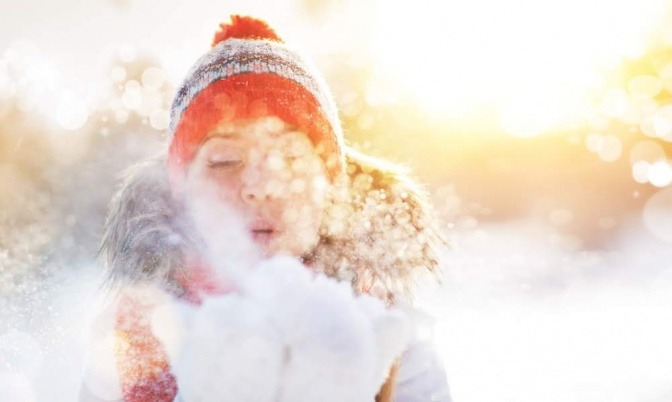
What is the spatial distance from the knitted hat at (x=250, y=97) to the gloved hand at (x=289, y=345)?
890 mm

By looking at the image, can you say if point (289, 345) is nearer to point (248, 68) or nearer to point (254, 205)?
point (254, 205)

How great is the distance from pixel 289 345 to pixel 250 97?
104cm

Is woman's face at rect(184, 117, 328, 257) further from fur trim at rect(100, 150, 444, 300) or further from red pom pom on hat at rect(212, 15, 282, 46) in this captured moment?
red pom pom on hat at rect(212, 15, 282, 46)

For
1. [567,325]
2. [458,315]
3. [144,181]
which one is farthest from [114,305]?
[567,325]

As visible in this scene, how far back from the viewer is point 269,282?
0.85 metres

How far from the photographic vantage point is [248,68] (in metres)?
1.76

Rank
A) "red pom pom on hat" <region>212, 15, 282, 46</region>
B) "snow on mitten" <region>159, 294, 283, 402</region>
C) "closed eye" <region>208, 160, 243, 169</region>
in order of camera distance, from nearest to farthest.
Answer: "snow on mitten" <region>159, 294, 283, 402</region> → "closed eye" <region>208, 160, 243, 169</region> → "red pom pom on hat" <region>212, 15, 282, 46</region>

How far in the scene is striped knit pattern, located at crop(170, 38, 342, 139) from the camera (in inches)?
69.7

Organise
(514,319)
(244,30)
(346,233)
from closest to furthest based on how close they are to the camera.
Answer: (346,233)
(244,30)
(514,319)

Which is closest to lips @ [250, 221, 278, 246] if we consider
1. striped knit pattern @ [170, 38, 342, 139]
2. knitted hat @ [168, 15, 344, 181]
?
knitted hat @ [168, 15, 344, 181]

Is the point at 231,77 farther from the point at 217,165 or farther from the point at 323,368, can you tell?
the point at 323,368

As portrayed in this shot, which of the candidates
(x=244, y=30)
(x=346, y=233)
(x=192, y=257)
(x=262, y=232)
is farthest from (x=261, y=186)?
(x=244, y=30)

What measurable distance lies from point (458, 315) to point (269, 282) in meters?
3.92

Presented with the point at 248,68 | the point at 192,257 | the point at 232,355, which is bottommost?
the point at 232,355
